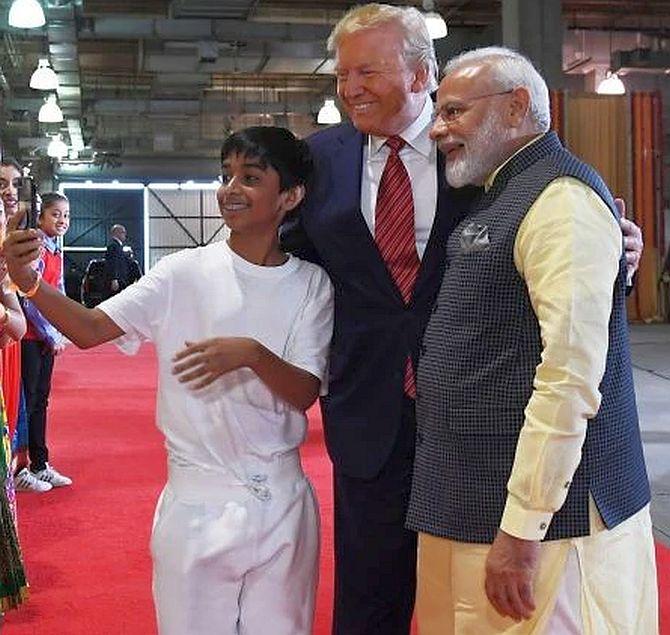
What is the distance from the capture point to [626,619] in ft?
6.40

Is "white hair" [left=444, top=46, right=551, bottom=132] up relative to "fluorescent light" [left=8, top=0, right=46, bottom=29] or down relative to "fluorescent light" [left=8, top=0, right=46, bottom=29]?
down

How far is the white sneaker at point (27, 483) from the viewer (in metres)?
5.54

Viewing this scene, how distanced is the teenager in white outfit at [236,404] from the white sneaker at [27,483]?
3471 mm

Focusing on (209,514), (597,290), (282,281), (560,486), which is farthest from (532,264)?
(209,514)

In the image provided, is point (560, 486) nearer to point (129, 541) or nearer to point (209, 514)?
point (209, 514)

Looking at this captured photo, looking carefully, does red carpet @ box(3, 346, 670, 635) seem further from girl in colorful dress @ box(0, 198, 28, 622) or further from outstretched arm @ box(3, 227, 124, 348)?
outstretched arm @ box(3, 227, 124, 348)

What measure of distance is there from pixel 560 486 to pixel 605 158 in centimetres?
1437

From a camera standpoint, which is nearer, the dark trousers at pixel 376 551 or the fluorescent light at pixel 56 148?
the dark trousers at pixel 376 551

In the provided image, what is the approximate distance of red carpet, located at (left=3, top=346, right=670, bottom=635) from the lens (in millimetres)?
3680

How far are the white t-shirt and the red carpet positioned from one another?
1446 millimetres

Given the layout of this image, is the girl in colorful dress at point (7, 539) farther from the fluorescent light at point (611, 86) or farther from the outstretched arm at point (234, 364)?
the fluorescent light at point (611, 86)

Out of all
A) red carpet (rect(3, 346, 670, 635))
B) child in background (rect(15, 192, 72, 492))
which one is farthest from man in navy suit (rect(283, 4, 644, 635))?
child in background (rect(15, 192, 72, 492))

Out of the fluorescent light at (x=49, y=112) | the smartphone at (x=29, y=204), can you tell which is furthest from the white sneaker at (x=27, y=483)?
the fluorescent light at (x=49, y=112)

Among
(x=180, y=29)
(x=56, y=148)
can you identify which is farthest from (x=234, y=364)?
(x=56, y=148)
